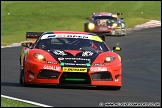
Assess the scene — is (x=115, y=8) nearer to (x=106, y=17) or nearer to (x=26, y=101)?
(x=106, y=17)

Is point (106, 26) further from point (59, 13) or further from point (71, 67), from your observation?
point (71, 67)

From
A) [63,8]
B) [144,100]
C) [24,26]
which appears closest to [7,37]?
[24,26]

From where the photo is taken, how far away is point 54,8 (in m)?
54.8

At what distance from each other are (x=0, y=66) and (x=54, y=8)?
3608cm

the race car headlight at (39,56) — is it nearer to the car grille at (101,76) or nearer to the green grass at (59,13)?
the car grille at (101,76)

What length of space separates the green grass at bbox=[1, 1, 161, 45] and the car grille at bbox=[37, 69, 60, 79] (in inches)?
832

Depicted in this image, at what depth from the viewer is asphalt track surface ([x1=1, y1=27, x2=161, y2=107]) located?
8727 millimetres

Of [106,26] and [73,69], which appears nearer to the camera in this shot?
[73,69]

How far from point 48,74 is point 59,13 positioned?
40106 mm

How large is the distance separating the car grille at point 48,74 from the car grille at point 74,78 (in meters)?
0.11

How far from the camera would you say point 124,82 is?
14336 mm

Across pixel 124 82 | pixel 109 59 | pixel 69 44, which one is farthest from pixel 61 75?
pixel 124 82

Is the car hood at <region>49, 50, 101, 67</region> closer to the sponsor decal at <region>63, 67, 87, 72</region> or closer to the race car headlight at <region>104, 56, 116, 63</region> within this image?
the sponsor decal at <region>63, 67, 87, 72</region>

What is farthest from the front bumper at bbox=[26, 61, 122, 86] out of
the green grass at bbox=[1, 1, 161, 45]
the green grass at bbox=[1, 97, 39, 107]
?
the green grass at bbox=[1, 1, 161, 45]
